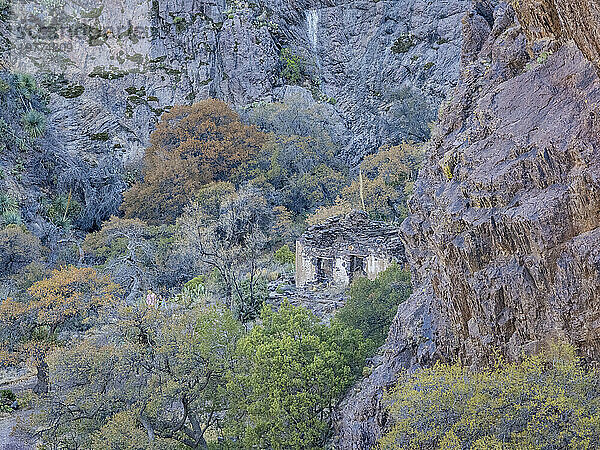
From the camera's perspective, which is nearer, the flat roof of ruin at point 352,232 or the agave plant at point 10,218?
the flat roof of ruin at point 352,232

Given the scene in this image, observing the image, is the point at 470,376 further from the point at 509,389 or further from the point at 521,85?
the point at 521,85

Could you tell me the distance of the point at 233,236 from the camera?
807 inches

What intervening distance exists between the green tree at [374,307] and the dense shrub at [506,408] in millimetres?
6021

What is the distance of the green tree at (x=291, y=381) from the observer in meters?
12.3

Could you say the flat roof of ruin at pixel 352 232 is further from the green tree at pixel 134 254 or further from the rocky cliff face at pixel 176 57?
the rocky cliff face at pixel 176 57

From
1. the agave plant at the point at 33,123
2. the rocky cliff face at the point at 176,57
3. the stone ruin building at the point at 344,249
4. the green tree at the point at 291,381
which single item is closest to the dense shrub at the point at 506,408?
the green tree at the point at 291,381

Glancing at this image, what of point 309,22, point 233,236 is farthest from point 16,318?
point 309,22

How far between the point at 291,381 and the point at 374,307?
3545 millimetres

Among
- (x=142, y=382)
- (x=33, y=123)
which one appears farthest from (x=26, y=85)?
(x=142, y=382)

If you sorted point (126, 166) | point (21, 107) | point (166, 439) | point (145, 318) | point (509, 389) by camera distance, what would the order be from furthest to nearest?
1. point (126, 166)
2. point (21, 107)
3. point (145, 318)
4. point (166, 439)
5. point (509, 389)

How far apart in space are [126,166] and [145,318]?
78.4 feet

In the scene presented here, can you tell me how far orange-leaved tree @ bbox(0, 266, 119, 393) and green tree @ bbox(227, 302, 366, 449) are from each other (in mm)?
6935

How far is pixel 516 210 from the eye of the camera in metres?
8.49

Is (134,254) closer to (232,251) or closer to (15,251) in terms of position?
(15,251)
